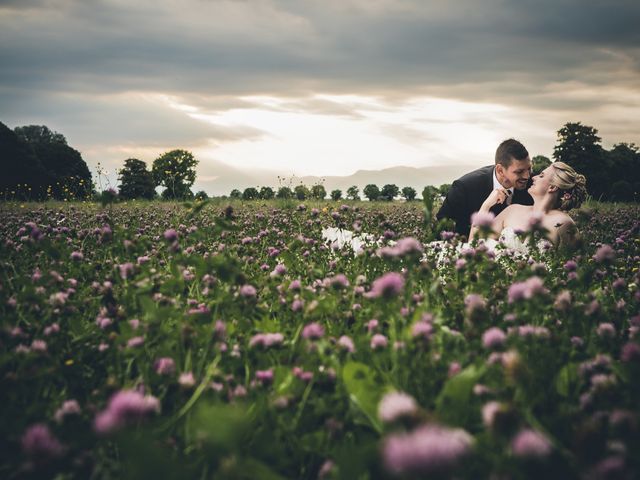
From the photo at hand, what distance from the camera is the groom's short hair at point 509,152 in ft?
25.7

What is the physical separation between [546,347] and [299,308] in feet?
4.06

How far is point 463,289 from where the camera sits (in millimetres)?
3252

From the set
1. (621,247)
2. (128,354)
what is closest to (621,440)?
(128,354)

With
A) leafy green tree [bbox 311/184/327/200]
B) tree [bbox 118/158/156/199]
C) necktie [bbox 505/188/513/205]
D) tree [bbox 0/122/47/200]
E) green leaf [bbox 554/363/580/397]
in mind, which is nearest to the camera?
green leaf [bbox 554/363/580/397]

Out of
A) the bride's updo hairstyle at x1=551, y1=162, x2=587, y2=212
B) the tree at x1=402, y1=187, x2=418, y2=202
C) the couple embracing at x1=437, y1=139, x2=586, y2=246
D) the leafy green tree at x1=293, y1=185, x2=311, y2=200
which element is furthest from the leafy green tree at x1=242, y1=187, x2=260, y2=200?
the bride's updo hairstyle at x1=551, y1=162, x2=587, y2=212

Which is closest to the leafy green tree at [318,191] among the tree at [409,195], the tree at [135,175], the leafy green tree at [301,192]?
the leafy green tree at [301,192]

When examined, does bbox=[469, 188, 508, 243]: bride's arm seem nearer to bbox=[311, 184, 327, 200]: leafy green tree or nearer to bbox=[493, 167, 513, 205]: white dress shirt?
bbox=[493, 167, 513, 205]: white dress shirt

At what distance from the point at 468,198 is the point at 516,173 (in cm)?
101

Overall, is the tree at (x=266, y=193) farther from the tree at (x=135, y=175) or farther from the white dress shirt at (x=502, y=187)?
the tree at (x=135, y=175)

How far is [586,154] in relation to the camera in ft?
178

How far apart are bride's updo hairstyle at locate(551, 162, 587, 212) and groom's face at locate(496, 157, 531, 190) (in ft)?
2.26

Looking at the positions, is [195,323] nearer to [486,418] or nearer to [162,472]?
[162,472]

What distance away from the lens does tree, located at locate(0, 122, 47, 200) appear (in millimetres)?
33406

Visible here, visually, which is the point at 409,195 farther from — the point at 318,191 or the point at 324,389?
the point at 324,389
